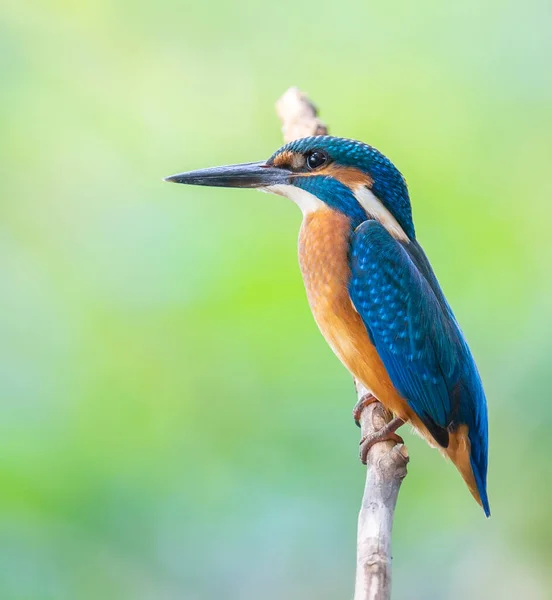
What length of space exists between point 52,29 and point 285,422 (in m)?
1.79

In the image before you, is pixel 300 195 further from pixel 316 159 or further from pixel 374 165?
pixel 374 165

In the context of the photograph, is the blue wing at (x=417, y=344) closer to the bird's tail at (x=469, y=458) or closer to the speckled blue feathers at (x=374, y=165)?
the bird's tail at (x=469, y=458)

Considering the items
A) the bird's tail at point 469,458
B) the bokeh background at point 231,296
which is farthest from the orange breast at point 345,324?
the bokeh background at point 231,296

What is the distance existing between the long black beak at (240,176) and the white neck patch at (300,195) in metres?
0.01

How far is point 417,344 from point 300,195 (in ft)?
1.56

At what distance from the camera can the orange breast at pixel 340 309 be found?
207 centimetres

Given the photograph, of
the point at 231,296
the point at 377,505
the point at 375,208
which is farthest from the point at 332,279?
the point at 231,296

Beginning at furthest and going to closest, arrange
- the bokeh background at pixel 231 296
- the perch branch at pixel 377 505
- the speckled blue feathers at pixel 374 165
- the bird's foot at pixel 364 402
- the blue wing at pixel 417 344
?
the bokeh background at pixel 231 296
the bird's foot at pixel 364 402
the speckled blue feathers at pixel 374 165
the blue wing at pixel 417 344
the perch branch at pixel 377 505

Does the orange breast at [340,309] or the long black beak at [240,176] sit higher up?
the long black beak at [240,176]

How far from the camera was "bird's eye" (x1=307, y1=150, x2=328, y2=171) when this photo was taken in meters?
2.17

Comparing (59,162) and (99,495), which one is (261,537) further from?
(59,162)

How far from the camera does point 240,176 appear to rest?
88.0 inches

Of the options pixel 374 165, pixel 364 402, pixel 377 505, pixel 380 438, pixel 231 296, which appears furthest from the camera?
pixel 231 296

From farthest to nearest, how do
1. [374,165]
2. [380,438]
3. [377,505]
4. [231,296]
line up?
1. [231,296]
2. [374,165]
3. [380,438]
4. [377,505]
